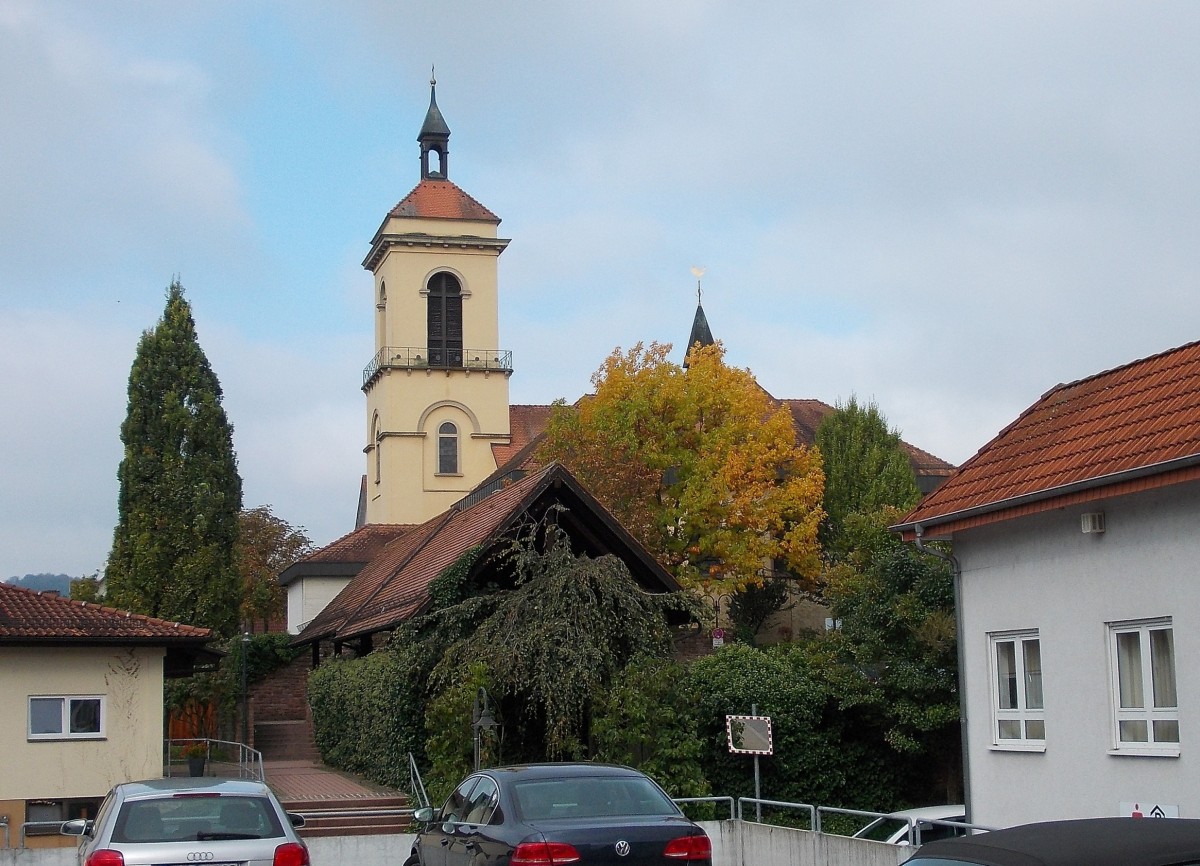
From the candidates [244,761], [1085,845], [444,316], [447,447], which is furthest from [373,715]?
[444,316]

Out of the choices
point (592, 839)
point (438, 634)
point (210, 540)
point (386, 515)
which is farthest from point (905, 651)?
point (386, 515)

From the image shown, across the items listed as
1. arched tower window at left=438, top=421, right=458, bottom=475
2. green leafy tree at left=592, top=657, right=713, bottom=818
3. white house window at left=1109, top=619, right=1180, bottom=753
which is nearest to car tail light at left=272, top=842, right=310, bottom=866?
white house window at left=1109, top=619, right=1180, bottom=753

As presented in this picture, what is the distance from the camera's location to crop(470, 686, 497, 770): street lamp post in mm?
24203

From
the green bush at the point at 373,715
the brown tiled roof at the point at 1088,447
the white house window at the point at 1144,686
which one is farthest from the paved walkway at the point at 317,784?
the white house window at the point at 1144,686

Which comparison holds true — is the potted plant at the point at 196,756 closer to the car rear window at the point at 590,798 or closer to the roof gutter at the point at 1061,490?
the roof gutter at the point at 1061,490

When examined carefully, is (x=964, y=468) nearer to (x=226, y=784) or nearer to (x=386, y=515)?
(x=226, y=784)

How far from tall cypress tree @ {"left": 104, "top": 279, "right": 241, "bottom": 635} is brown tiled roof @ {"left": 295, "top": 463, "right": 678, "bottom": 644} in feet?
23.6

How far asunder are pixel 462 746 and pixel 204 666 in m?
17.9

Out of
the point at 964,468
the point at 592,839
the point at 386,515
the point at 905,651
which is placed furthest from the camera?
the point at 386,515

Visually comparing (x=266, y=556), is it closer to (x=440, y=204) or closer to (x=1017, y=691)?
(x=440, y=204)

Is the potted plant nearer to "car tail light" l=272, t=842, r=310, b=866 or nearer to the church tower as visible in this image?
"car tail light" l=272, t=842, r=310, b=866

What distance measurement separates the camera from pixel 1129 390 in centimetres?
1605

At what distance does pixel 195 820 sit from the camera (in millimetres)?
12102

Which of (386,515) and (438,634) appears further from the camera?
(386,515)
